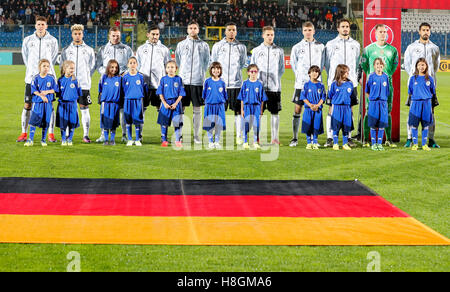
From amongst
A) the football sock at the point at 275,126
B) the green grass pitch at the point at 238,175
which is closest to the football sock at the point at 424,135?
the green grass pitch at the point at 238,175

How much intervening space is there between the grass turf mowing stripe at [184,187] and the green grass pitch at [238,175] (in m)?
0.37

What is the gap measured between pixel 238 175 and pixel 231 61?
2.97m

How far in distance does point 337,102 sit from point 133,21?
80.5 ft

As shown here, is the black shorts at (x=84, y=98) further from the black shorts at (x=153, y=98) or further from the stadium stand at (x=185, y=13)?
the stadium stand at (x=185, y=13)

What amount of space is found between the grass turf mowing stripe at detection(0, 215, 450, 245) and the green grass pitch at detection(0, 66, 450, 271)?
0.20m

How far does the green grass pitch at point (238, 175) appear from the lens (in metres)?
5.92

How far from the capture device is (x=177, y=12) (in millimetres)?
39406

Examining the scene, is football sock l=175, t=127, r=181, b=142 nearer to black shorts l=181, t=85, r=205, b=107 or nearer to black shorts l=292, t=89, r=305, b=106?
black shorts l=181, t=85, r=205, b=107

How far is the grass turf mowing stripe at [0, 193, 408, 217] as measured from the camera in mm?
7668

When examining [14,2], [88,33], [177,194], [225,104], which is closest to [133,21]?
[88,33]

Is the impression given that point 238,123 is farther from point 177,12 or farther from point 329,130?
point 177,12

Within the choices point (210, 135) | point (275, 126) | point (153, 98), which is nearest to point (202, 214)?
point (210, 135)

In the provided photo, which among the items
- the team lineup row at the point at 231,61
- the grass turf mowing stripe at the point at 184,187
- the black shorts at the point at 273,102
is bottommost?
the grass turf mowing stripe at the point at 184,187

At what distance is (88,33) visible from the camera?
34.4m
